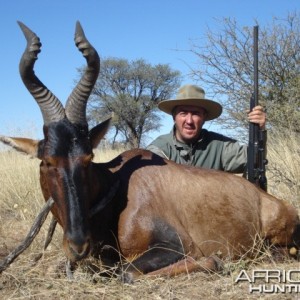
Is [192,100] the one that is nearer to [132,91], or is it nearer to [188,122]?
[188,122]

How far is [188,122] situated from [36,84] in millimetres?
2164

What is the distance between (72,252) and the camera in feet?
10.9

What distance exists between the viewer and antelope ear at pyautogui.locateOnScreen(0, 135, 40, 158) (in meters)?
3.94

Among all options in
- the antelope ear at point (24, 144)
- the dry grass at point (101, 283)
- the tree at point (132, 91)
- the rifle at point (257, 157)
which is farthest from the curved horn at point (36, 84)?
the tree at point (132, 91)

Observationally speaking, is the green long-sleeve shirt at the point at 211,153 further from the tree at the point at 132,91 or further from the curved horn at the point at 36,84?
the tree at the point at 132,91

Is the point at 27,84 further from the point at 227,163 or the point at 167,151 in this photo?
the point at 227,163

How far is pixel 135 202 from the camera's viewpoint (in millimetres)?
4035

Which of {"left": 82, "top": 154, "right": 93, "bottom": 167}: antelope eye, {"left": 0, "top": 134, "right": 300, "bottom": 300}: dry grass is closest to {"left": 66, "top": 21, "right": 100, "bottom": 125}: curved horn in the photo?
{"left": 82, "top": 154, "right": 93, "bottom": 167}: antelope eye

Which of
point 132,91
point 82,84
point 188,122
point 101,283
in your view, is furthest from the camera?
point 132,91

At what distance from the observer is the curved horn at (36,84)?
153 inches

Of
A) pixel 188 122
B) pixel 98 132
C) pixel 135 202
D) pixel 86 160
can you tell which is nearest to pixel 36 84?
pixel 98 132

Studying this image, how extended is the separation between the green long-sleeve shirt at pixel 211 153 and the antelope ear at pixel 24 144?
2062mm

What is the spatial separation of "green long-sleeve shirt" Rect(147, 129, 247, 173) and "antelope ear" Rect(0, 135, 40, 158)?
206cm

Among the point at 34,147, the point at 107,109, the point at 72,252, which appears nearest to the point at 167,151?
the point at 34,147
